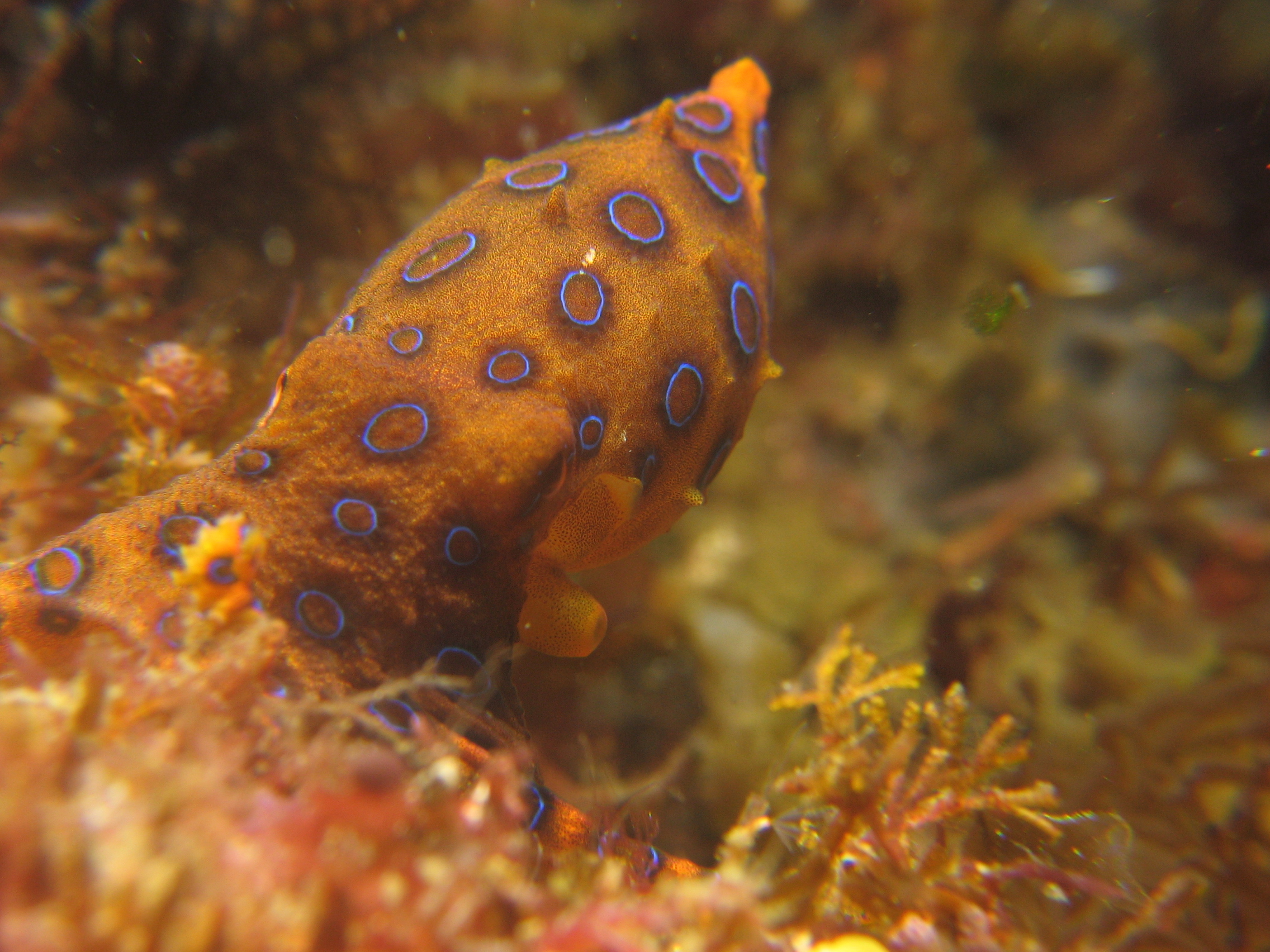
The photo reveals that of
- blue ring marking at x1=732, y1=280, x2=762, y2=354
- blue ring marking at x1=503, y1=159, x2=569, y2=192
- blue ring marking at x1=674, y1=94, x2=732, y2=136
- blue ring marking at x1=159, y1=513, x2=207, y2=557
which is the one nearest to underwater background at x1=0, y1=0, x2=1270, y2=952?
blue ring marking at x1=159, y1=513, x2=207, y2=557

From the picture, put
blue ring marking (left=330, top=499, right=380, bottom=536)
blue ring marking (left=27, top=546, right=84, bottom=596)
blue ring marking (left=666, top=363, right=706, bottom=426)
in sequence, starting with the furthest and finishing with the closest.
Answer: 1. blue ring marking (left=666, top=363, right=706, bottom=426)
2. blue ring marking (left=330, top=499, right=380, bottom=536)
3. blue ring marking (left=27, top=546, right=84, bottom=596)

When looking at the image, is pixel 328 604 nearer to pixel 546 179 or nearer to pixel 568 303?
pixel 568 303

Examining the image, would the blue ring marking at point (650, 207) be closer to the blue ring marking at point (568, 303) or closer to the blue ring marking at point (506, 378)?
the blue ring marking at point (568, 303)

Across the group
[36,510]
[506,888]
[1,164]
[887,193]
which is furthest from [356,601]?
[887,193]

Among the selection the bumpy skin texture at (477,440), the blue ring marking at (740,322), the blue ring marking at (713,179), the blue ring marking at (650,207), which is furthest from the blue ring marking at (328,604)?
the blue ring marking at (713,179)

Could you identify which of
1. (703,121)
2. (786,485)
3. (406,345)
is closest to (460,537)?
(406,345)

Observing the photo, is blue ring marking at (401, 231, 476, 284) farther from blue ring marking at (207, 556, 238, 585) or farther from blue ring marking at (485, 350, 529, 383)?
blue ring marking at (207, 556, 238, 585)
